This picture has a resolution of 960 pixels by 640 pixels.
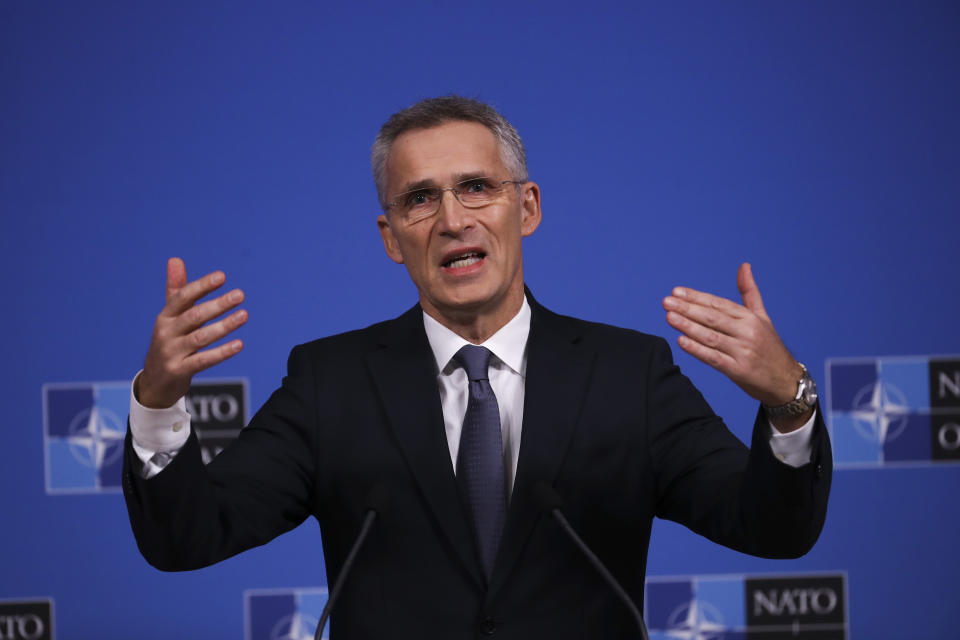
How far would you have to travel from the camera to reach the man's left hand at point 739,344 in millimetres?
1052

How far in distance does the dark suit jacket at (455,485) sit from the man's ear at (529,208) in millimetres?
208

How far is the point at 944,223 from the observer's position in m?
2.61

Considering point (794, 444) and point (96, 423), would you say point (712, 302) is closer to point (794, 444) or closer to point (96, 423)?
point (794, 444)

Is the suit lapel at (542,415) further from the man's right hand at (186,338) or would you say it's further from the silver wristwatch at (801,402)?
the man's right hand at (186,338)

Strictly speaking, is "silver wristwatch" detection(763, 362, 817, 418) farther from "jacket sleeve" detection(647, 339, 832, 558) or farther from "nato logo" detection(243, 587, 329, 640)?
"nato logo" detection(243, 587, 329, 640)

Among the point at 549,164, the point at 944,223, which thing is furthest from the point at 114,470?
the point at 944,223

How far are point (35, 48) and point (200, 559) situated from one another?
201cm

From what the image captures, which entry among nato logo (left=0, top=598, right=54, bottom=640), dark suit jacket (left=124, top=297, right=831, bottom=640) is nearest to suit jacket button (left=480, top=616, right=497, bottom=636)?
dark suit jacket (left=124, top=297, right=831, bottom=640)

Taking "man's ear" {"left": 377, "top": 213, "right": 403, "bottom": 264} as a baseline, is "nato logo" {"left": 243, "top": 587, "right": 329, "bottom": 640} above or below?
below

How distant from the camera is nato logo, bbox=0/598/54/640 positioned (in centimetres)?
261

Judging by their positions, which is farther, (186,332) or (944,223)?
(944,223)

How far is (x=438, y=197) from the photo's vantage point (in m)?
1.47

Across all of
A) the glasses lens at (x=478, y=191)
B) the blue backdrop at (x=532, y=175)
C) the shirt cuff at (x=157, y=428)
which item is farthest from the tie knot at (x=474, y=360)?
the blue backdrop at (x=532, y=175)

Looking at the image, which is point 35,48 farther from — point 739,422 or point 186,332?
point 739,422
